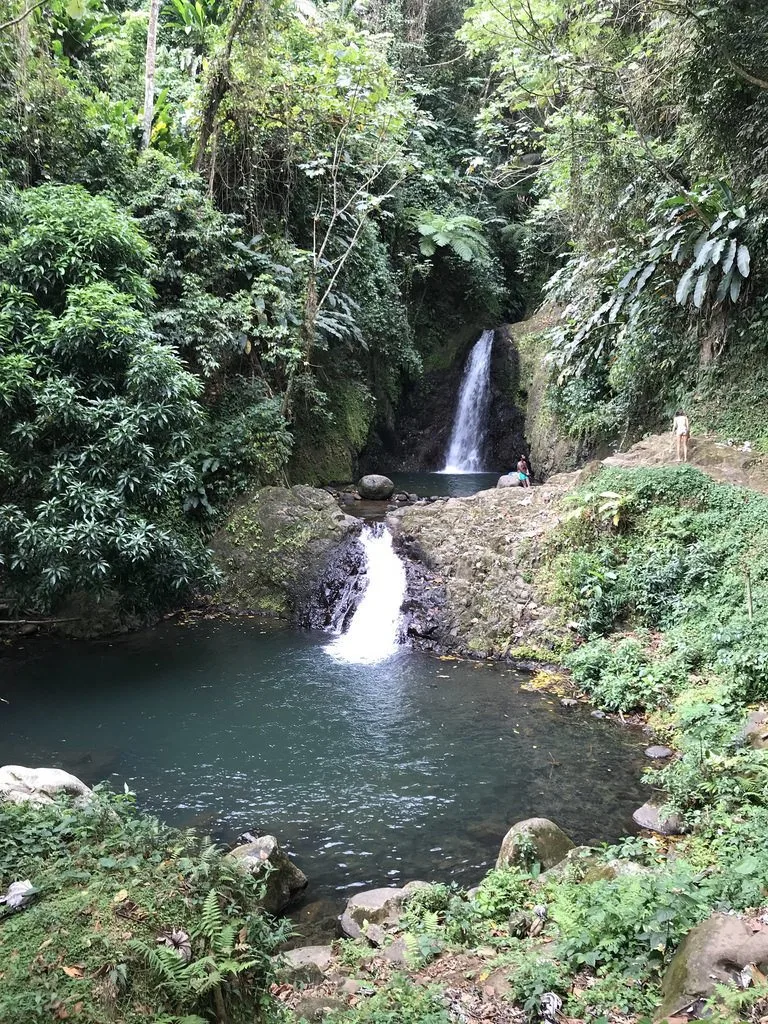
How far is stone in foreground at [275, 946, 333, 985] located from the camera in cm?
372

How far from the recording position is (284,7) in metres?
12.6

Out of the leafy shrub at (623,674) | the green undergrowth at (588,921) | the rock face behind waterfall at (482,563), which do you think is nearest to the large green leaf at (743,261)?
the rock face behind waterfall at (482,563)

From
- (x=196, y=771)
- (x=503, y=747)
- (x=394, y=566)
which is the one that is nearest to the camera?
(x=196, y=771)

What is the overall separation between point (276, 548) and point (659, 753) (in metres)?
7.16

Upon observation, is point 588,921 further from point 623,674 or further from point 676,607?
point 676,607

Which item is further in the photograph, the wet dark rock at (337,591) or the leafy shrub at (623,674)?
the wet dark rock at (337,591)

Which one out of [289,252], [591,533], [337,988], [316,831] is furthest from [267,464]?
[337,988]

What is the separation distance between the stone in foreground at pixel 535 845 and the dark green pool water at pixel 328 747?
1.55 ft

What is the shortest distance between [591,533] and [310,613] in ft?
15.7

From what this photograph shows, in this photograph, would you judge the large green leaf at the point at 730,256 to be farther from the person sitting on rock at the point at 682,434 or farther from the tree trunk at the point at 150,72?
the tree trunk at the point at 150,72

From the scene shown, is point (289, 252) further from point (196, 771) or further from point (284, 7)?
point (196, 771)

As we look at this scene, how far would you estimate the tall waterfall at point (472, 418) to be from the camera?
68.9ft

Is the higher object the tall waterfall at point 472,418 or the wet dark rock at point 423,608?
the tall waterfall at point 472,418

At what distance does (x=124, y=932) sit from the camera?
2.60 metres
